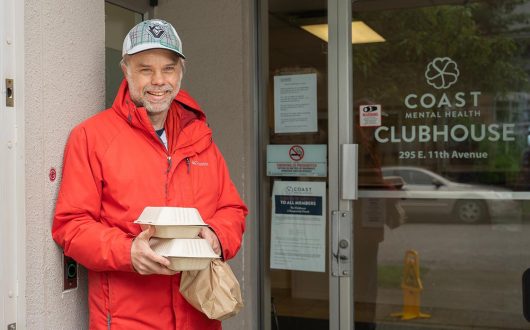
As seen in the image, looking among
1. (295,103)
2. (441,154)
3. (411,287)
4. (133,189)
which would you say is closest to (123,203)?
(133,189)

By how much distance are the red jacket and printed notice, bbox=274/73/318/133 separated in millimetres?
1605

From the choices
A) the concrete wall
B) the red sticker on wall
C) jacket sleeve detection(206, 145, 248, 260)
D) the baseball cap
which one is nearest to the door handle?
the concrete wall

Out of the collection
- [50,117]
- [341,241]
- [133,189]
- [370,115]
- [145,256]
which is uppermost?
[370,115]

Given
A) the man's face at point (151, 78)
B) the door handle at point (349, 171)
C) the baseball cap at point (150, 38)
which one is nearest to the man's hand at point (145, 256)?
the man's face at point (151, 78)

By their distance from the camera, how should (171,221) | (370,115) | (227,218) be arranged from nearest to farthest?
(171,221), (227,218), (370,115)

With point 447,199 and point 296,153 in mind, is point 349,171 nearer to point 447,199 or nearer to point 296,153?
point 296,153

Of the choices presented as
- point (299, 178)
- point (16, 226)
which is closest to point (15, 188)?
point (16, 226)

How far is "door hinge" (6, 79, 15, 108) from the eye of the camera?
7.73ft

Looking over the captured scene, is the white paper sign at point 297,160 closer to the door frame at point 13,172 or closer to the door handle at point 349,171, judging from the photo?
the door handle at point 349,171

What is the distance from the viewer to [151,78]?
8.65ft

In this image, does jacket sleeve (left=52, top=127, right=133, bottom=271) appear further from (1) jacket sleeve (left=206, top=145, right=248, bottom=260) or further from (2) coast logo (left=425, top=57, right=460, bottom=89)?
(2) coast logo (left=425, top=57, right=460, bottom=89)

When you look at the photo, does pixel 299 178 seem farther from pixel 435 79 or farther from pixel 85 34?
pixel 85 34

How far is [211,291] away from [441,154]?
7.00 ft

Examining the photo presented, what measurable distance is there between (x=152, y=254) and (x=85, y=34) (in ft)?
3.40
